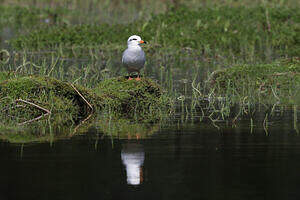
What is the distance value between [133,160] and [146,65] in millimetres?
11554

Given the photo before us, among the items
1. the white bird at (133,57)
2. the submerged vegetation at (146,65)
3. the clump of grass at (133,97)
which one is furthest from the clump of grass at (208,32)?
the white bird at (133,57)

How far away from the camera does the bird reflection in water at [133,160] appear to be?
740 cm

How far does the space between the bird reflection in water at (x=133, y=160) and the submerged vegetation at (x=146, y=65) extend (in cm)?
86

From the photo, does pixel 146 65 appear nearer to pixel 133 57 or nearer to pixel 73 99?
pixel 133 57

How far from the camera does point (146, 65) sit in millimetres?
19688

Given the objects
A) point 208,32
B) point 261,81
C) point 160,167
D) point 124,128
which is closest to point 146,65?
point 208,32

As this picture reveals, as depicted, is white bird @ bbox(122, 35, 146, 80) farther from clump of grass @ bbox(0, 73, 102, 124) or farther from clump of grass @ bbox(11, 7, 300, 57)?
clump of grass @ bbox(11, 7, 300, 57)

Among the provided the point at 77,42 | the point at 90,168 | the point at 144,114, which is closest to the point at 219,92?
the point at 144,114

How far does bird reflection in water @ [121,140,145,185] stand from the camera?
7.40m

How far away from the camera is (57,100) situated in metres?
12.2

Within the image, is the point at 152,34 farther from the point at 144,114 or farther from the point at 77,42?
the point at 144,114

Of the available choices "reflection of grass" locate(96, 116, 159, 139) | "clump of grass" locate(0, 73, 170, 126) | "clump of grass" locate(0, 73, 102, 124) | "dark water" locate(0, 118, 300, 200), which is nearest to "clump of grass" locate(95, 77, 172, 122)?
"clump of grass" locate(0, 73, 170, 126)

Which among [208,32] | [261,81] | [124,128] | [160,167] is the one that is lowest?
[160,167]

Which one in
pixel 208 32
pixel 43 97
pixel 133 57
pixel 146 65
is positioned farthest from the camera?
pixel 208 32
